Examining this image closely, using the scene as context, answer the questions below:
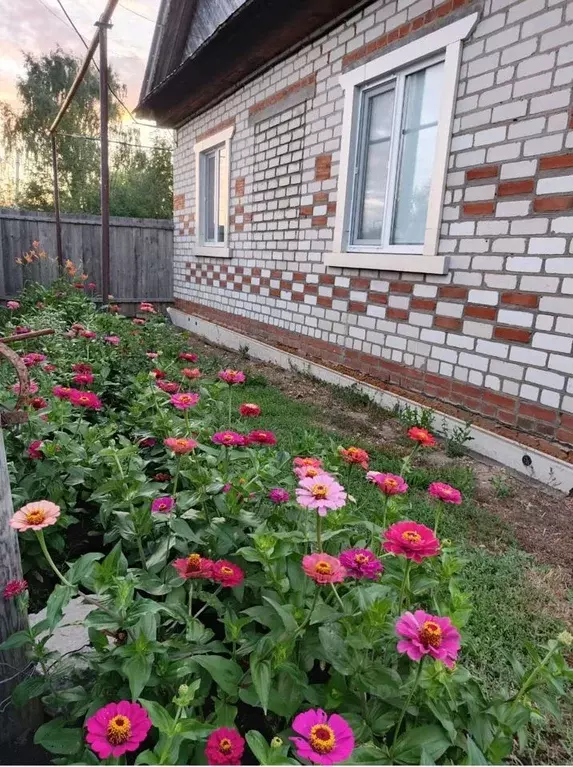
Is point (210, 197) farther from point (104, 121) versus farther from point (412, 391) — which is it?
point (412, 391)

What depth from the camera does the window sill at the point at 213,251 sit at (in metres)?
6.90

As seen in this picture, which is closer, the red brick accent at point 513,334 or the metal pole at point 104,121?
the red brick accent at point 513,334

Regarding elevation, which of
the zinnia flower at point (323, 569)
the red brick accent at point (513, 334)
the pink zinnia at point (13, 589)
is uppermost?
the red brick accent at point (513, 334)

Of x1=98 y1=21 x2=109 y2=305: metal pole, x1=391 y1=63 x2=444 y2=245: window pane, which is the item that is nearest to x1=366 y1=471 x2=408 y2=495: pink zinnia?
x1=391 y1=63 x2=444 y2=245: window pane

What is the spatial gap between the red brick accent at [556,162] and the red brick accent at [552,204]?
16 cm

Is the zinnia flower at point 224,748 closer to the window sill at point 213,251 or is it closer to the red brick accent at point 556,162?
the red brick accent at point 556,162

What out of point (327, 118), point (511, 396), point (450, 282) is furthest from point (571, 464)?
point (327, 118)

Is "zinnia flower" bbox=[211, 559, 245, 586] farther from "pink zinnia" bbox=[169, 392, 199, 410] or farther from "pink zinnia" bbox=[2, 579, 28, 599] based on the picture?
"pink zinnia" bbox=[169, 392, 199, 410]

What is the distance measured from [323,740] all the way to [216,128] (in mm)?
7573

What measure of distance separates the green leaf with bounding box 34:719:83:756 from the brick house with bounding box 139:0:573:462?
2663mm

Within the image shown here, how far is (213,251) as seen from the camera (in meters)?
7.31

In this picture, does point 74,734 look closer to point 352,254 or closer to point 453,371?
point 453,371

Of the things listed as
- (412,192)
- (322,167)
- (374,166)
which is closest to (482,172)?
(412,192)

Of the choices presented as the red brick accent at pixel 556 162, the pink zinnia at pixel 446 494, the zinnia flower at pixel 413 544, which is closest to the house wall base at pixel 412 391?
the red brick accent at pixel 556 162
